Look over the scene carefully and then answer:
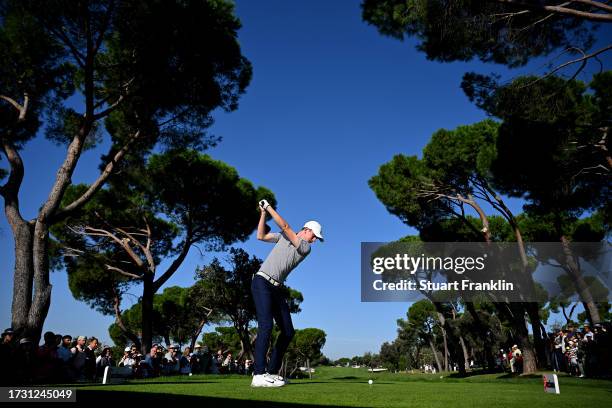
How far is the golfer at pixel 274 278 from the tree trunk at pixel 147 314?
1311 centimetres

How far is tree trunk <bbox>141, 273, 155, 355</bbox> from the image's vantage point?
55.0 ft

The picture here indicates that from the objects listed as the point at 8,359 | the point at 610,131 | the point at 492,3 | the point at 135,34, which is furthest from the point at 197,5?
the point at 610,131

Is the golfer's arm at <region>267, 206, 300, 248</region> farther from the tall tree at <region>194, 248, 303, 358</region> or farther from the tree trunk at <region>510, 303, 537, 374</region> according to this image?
the tall tree at <region>194, 248, 303, 358</region>

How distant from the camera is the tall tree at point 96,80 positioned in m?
11.0

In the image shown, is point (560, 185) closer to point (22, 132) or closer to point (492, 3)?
point (492, 3)

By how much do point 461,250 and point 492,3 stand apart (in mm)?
16521

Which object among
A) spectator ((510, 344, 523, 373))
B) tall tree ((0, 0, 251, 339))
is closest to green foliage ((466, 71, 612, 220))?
spectator ((510, 344, 523, 373))

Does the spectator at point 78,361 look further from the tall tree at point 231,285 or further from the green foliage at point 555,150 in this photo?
the tall tree at point 231,285

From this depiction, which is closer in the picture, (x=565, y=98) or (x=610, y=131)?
(x=565, y=98)

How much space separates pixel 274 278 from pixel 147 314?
1404 centimetres

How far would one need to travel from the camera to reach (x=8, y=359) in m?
6.83

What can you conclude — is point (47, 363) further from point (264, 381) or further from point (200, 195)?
point (200, 195)

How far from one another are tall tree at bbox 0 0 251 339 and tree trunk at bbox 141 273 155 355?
17.7ft

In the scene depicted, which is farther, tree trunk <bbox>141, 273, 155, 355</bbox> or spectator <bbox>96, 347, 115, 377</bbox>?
tree trunk <bbox>141, 273, 155, 355</bbox>
